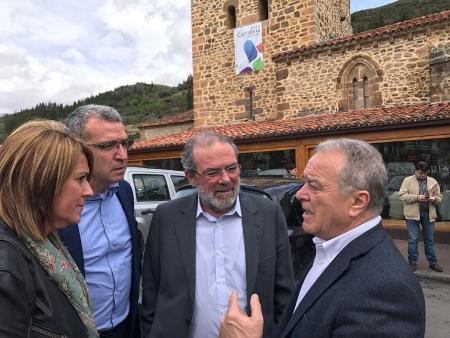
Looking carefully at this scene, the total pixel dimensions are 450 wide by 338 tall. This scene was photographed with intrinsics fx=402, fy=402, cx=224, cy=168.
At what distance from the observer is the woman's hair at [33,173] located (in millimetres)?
1260

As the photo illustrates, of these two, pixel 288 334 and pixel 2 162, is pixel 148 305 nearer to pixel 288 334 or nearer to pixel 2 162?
pixel 288 334

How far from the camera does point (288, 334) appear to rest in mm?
1513

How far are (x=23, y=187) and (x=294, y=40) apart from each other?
53.0 feet

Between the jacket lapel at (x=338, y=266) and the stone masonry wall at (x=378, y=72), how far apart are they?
41.1 feet

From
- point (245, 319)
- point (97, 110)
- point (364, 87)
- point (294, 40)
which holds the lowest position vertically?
point (245, 319)

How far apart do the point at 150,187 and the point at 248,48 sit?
11.6 metres

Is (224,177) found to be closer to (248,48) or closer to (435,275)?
(435,275)

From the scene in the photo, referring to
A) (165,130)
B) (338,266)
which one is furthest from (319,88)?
(338,266)

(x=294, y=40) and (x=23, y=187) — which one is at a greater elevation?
(x=294, y=40)

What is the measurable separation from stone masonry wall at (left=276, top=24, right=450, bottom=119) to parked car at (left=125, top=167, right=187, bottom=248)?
28.5 ft

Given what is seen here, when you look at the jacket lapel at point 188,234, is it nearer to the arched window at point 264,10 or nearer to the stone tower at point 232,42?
the stone tower at point 232,42

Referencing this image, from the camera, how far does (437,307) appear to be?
5578 mm

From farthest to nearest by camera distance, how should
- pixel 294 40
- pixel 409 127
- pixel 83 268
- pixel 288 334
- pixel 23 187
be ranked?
1. pixel 294 40
2. pixel 409 127
3. pixel 83 268
4. pixel 288 334
5. pixel 23 187

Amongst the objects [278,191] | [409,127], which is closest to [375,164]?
[278,191]
